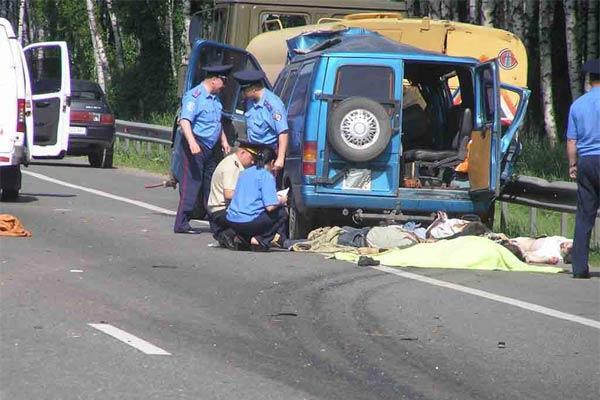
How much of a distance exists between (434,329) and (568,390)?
1.77 metres

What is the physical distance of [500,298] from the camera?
36.4 ft

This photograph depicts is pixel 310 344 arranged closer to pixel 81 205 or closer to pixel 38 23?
pixel 81 205

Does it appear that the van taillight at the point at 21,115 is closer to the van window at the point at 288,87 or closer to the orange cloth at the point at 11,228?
the orange cloth at the point at 11,228

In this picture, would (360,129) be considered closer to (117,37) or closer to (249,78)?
(249,78)

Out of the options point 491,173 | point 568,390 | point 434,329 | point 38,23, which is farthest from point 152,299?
point 38,23

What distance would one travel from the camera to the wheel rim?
13977 mm

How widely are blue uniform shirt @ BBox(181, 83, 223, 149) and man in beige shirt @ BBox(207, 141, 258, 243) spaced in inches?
37.0

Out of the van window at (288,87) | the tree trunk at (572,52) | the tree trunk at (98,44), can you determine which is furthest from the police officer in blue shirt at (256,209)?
the tree trunk at (98,44)

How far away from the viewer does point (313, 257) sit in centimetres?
1341

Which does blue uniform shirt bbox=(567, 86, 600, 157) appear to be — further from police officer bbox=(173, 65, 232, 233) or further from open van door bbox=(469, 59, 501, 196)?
police officer bbox=(173, 65, 232, 233)

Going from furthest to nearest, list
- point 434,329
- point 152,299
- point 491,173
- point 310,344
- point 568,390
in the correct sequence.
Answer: point 491,173 < point 152,299 < point 434,329 < point 310,344 < point 568,390

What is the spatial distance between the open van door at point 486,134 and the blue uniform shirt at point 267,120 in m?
2.00

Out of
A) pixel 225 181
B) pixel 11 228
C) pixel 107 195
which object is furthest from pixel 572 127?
pixel 107 195

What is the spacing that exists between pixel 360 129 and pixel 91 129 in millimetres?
14589
